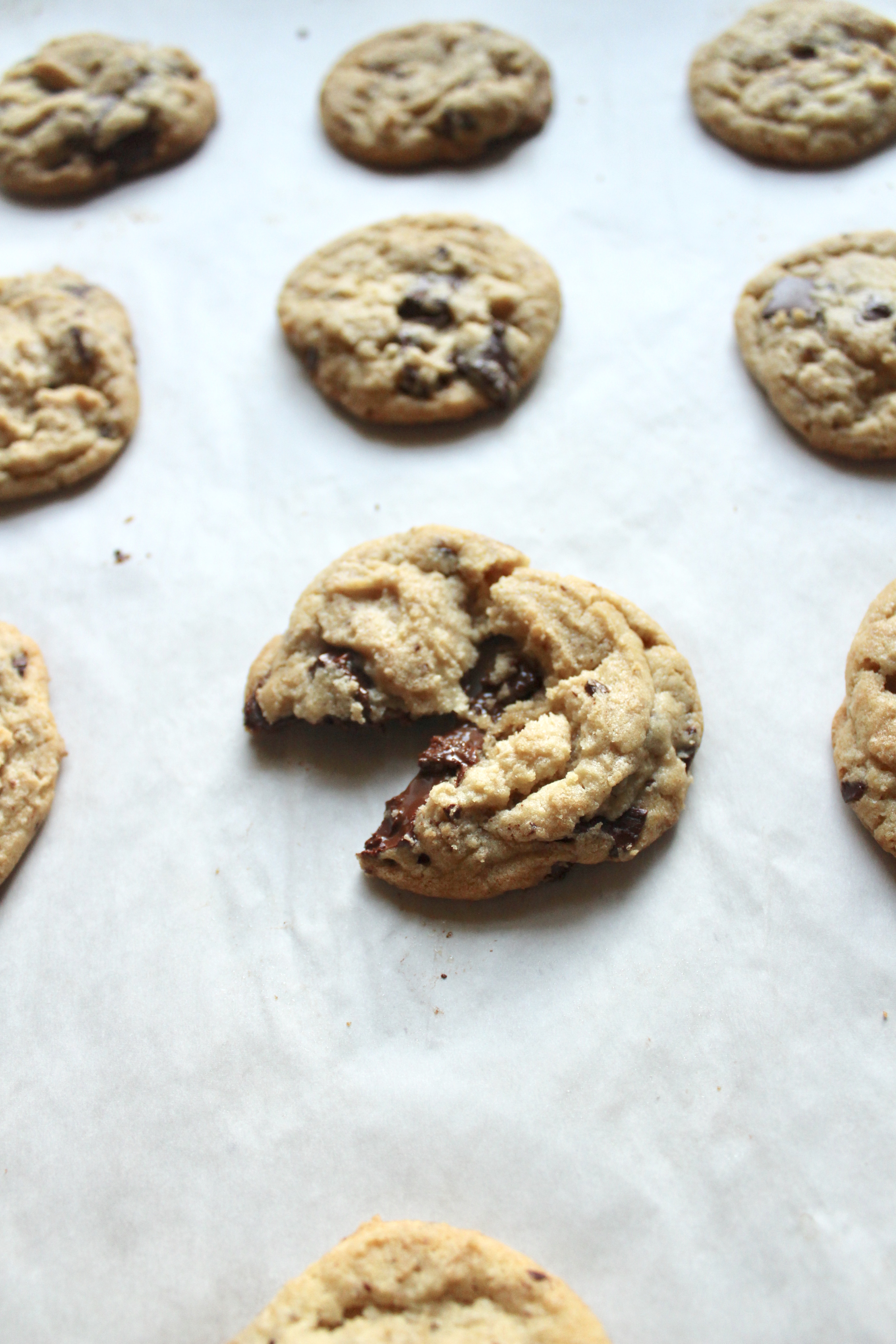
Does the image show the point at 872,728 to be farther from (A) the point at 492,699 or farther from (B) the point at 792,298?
(B) the point at 792,298

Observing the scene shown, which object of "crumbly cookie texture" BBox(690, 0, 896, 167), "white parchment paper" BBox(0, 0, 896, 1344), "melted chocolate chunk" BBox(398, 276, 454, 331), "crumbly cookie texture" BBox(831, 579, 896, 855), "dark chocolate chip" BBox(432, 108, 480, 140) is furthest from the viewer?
"dark chocolate chip" BBox(432, 108, 480, 140)

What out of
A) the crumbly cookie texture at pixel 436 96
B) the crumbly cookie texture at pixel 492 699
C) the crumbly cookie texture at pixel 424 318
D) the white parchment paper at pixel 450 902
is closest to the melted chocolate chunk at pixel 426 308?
the crumbly cookie texture at pixel 424 318

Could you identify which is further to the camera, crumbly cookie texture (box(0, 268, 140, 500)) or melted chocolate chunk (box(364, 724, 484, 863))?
crumbly cookie texture (box(0, 268, 140, 500))

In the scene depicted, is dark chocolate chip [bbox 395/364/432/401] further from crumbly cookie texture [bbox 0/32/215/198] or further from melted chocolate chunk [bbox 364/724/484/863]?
crumbly cookie texture [bbox 0/32/215/198]

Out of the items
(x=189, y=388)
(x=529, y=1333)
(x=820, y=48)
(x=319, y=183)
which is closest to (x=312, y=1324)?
(x=529, y=1333)

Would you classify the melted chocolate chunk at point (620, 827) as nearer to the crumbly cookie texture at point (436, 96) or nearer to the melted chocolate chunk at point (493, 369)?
the melted chocolate chunk at point (493, 369)

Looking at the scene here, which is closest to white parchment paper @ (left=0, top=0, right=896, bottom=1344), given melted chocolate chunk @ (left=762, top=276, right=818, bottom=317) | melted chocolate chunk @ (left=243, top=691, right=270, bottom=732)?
melted chocolate chunk @ (left=243, top=691, right=270, bottom=732)
